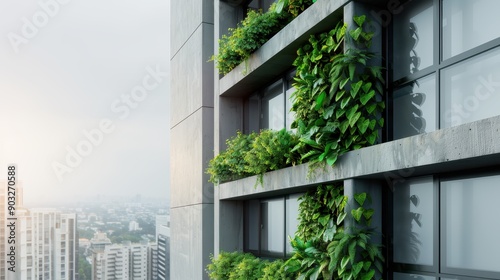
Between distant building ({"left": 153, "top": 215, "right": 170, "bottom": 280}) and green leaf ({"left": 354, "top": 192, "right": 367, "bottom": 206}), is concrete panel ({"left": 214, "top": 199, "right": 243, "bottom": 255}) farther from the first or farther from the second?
green leaf ({"left": 354, "top": 192, "right": 367, "bottom": 206})

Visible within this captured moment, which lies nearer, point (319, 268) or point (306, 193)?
point (319, 268)

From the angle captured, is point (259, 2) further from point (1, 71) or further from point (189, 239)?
point (1, 71)

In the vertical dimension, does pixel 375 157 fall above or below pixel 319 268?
above

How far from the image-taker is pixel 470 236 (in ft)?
15.9

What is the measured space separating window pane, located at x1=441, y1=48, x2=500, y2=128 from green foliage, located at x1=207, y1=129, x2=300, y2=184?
2.41 m

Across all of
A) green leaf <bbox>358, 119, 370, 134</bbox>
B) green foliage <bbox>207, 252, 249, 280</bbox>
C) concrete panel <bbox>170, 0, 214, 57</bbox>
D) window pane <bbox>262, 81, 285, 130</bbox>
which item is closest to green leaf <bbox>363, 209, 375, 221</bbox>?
green leaf <bbox>358, 119, 370, 134</bbox>

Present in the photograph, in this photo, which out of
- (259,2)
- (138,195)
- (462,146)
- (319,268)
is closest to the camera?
(462,146)

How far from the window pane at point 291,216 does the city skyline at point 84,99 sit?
13.9ft

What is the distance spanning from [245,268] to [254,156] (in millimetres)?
1773

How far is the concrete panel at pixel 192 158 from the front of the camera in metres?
10.8

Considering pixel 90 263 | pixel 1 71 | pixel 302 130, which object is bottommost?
pixel 90 263

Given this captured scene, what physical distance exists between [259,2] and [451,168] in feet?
19.6

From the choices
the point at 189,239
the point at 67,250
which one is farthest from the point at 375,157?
the point at 67,250

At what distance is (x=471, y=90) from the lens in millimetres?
4906
